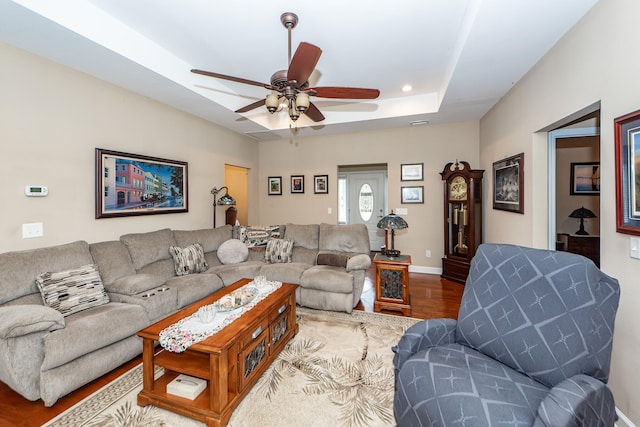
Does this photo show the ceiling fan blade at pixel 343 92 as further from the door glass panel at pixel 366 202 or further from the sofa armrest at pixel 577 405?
the door glass panel at pixel 366 202

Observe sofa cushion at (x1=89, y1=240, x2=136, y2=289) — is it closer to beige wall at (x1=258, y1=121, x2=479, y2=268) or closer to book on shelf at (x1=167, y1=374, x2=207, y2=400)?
book on shelf at (x1=167, y1=374, x2=207, y2=400)

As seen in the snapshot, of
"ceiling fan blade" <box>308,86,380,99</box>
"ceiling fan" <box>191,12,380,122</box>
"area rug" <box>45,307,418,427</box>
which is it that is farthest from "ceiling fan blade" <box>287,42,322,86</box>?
"area rug" <box>45,307,418,427</box>

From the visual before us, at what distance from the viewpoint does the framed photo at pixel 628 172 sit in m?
1.45

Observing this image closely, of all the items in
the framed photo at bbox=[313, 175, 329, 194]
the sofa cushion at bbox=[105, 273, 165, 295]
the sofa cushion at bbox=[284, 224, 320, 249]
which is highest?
the framed photo at bbox=[313, 175, 329, 194]

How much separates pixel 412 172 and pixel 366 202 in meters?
2.12

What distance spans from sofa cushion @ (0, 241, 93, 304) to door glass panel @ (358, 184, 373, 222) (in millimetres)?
5591

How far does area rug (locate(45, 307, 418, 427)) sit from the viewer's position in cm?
163

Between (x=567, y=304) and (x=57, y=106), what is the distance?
4.15 m

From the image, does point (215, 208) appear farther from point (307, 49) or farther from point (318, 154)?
point (307, 49)

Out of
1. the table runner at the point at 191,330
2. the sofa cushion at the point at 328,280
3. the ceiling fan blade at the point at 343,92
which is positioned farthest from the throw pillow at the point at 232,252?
the ceiling fan blade at the point at 343,92

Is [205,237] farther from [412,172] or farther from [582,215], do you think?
[582,215]

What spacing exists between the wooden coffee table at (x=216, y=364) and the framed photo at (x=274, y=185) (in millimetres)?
3837

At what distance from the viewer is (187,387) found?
170cm

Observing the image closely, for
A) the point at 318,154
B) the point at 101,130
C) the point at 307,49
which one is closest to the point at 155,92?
the point at 101,130
